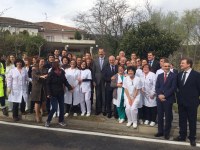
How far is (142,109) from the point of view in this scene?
873cm

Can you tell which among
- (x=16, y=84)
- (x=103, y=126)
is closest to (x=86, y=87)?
(x=103, y=126)

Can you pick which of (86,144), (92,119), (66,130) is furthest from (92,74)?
(86,144)

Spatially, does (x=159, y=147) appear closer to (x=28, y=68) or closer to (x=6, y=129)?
(x=6, y=129)

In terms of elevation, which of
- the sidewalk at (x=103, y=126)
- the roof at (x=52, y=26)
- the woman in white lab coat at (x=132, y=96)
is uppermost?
the roof at (x=52, y=26)

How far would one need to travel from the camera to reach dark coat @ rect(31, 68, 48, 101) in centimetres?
895

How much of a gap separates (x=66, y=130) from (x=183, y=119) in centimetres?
308

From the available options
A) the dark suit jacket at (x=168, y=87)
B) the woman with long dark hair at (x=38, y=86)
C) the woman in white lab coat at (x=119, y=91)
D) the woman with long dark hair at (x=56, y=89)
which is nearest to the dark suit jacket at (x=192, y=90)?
the dark suit jacket at (x=168, y=87)

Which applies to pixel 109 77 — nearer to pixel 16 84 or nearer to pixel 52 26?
pixel 16 84

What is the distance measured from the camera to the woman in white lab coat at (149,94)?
27.3 feet

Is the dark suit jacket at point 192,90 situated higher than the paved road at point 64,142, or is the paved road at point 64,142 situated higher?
the dark suit jacket at point 192,90

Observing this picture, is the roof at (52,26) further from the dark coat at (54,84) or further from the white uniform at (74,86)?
the dark coat at (54,84)

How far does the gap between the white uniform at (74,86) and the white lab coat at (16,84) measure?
1.30m

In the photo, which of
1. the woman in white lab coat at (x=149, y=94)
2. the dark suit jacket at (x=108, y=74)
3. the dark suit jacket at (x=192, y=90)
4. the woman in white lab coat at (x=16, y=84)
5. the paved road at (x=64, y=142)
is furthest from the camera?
the woman in white lab coat at (x=16, y=84)

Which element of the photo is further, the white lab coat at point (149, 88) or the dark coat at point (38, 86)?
the dark coat at point (38, 86)
